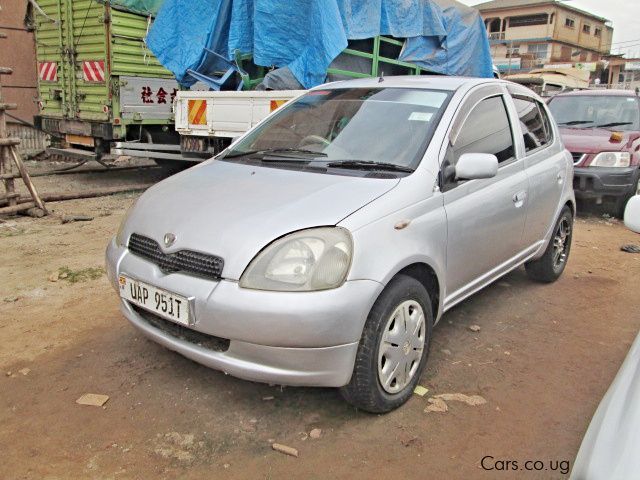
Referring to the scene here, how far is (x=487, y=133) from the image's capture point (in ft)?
12.1

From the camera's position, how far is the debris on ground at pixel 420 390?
3014mm

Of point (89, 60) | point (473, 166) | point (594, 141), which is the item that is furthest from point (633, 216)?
point (89, 60)

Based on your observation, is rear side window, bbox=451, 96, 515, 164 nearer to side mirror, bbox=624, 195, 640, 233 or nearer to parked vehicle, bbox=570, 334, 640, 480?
side mirror, bbox=624, 195, 640, 233

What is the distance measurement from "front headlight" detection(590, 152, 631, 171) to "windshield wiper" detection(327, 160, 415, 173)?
5.67 meters

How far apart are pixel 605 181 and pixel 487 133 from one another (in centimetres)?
465

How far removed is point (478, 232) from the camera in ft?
11.1

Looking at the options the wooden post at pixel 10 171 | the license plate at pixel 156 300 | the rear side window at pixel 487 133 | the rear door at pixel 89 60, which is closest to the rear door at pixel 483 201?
the rear side window at pixel 487 133

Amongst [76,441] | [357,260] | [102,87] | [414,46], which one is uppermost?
[414,46]

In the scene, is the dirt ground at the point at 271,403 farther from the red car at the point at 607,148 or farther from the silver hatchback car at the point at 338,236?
the red car at the point at 607,148

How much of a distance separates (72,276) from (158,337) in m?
2.25

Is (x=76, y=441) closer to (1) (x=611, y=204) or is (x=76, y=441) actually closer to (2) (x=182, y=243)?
(2) (x=182, y=243)

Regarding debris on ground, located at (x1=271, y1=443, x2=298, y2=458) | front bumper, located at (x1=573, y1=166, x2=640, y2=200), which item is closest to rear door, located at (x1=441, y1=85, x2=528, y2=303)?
debris on ground, located at (x1=271, y1=443, x2=298, y2=458)

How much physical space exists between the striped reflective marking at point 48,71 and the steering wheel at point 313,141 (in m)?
7.85

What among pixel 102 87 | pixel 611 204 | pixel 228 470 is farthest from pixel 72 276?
pixel 611 204
